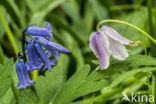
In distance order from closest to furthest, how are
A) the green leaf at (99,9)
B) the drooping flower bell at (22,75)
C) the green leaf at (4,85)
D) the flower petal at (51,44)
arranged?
1. the green leaf at (4,85)
2. the flower petal at (51,44)
3. the drooping flower bell at (22,75)
4. the green leaf at (99,9)

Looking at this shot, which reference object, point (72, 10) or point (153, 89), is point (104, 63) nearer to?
point (153, 89)

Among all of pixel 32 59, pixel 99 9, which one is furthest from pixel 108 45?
pixel 99 9

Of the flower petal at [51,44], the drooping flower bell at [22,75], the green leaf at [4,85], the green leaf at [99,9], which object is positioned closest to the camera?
the green leaf at [4,85]

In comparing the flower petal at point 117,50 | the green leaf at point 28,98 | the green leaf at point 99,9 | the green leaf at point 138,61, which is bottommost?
the green leaf at point 99,9

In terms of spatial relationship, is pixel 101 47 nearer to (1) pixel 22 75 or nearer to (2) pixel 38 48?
(2) pixel 38 48

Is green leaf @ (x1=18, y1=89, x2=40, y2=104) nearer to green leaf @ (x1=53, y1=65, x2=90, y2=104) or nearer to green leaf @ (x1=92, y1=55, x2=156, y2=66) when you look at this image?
green leaf @ (x1=53, y1=65, x2=90, y2=104)

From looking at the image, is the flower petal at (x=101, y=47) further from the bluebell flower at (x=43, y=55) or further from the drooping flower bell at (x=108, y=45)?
the bluebell flower at (x=43, y=55)

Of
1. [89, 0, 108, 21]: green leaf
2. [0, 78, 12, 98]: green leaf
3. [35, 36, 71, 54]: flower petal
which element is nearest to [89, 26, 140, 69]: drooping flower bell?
[35, 36, 71, 54]: flower petal

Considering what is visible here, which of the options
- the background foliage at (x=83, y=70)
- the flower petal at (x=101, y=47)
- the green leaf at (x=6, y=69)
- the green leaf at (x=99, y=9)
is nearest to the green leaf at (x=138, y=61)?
the background foliage at (x=83, y=70)

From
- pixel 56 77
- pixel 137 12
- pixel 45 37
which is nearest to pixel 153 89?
pixel 56 77
